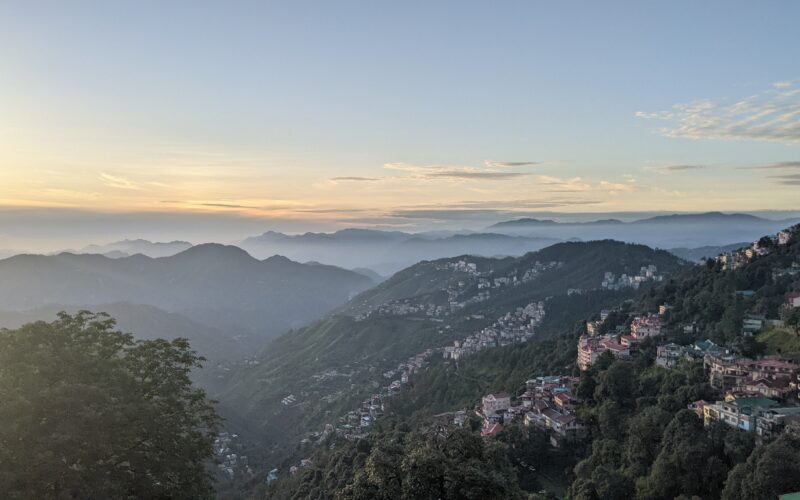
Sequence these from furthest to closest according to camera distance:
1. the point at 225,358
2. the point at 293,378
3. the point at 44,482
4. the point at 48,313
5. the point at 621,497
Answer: the point at 48,313 → the point at 225,358 → the point at 293,378 → the point at 621,497 → the point at 44,482

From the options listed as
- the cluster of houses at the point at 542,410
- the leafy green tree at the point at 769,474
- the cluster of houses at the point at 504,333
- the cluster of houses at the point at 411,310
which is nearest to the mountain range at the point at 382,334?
the cluster of houses at the point at 411,310

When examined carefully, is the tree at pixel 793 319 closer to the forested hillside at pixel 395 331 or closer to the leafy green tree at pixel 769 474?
the leafy green tree at pixel 769 474

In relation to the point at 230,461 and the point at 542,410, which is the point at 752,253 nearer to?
the point at 542,410

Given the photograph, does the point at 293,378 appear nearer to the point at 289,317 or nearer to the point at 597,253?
the point at 597,253

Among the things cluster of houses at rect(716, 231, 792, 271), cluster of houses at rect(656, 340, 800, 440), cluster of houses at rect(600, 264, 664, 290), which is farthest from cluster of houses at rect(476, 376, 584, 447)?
cluster of houses at rect(600, 264, 664, 290)

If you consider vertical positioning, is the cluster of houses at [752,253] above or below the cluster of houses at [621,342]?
above

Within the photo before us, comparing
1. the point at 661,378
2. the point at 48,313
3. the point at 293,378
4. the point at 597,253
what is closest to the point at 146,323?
the point at 48,313

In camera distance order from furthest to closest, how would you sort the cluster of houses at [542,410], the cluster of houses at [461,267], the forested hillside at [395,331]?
the cluster of houses at [461,267] → the forested hillside at [395,331] → the cluster of houses at [542,410]
